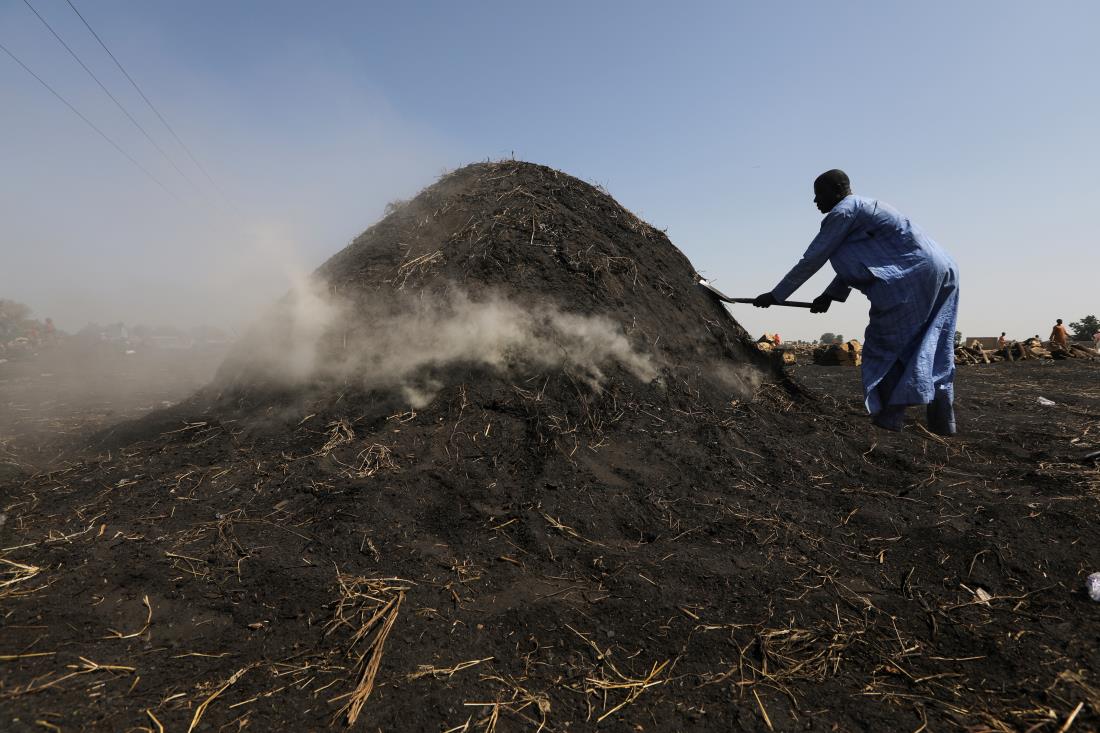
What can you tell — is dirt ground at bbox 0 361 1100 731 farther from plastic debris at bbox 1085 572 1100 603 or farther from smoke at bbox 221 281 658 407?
smoke at bbox 221 281 658 407

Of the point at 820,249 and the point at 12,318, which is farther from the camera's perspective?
the point at 12,318

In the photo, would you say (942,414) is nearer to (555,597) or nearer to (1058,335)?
(555,597)

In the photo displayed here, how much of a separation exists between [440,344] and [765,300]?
2.63 m

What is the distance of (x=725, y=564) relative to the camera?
272 centimetres

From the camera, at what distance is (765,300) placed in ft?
13.6

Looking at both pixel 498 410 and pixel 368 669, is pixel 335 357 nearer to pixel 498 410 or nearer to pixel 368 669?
pixel 498 410

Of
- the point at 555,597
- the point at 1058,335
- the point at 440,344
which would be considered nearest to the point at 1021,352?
the point at 1058,335

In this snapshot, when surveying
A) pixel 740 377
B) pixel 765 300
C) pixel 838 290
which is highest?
pixel 838 290

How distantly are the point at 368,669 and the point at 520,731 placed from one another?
629 mm

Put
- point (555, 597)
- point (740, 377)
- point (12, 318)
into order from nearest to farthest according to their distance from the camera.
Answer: point (555, 597), point (740, 377), point (12, 318)

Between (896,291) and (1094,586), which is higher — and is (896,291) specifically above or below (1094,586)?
above

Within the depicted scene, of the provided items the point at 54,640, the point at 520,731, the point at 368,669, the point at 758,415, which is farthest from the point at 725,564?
the point at 54,640

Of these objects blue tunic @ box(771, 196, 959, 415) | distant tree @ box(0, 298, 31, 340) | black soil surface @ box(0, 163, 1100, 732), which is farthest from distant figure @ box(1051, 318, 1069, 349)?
distant tree @ box(0, 298, 31, 340)

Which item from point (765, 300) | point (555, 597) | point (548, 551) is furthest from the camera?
point (765, 300)
